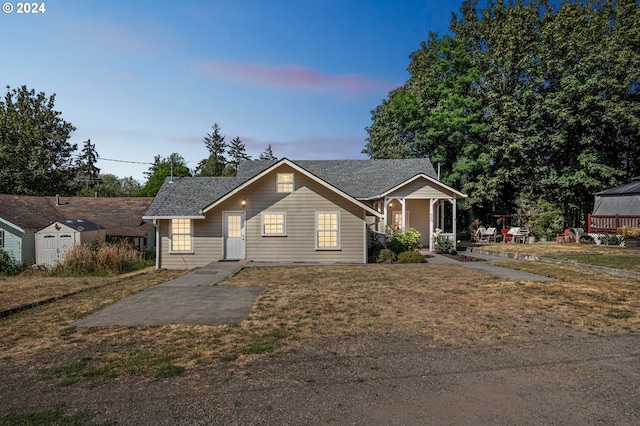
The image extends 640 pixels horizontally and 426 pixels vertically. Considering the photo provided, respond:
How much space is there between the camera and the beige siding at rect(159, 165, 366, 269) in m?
17.9

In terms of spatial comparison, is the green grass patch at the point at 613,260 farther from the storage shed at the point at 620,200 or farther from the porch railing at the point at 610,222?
the storage shed at the point at 620,200

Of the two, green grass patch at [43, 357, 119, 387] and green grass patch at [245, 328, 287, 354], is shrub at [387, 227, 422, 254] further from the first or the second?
green grass patch at [43, 357, 119, 387]

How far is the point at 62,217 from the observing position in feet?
93.7

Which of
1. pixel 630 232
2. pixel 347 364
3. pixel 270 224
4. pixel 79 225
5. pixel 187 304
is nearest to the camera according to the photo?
pixel 347 364

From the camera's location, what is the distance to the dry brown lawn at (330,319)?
577 cm

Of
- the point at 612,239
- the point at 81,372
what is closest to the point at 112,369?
the point at 81,372

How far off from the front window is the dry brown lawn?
19.9 ft

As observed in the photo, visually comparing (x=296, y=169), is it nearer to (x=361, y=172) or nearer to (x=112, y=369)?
(x=361, y=172)

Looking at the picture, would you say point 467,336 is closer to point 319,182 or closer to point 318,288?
point 318,288

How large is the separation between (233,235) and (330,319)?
11.6 metres

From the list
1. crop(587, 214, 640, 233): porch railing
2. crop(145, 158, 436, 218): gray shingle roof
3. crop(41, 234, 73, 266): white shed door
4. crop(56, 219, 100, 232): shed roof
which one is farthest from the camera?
crop(587, 214, 640, 233): porch railing

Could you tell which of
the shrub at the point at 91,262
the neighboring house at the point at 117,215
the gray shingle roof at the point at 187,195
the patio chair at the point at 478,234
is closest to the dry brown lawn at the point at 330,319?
the gray shingle roof at the point at 187,195

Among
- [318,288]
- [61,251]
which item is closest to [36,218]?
[61,251]

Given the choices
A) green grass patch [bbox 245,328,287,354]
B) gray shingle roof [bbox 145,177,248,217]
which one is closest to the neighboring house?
gray shingle roof [bbox 145,177,248,217]
